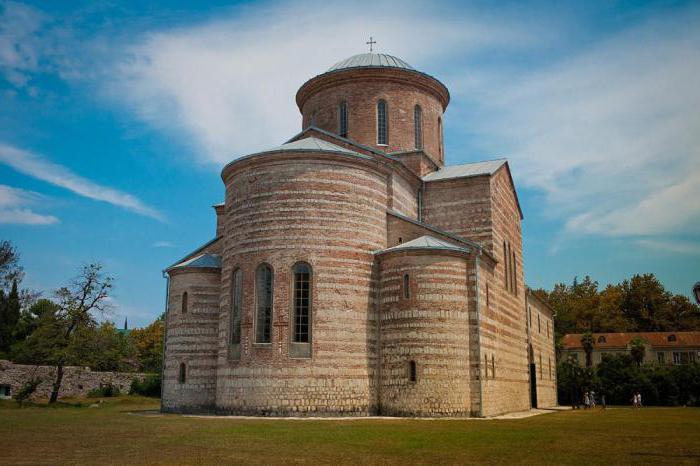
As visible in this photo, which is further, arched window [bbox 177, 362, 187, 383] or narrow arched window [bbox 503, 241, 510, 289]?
narrow arched window [bbox 503, 241, 510, 289]

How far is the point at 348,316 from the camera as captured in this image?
858 inches

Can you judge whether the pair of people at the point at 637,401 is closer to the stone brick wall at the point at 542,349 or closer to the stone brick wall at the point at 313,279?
the stone brick wall at the point at 542,349

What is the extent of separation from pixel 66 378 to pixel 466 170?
26013 millimetres

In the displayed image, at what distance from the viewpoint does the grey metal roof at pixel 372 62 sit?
2947 centimetres

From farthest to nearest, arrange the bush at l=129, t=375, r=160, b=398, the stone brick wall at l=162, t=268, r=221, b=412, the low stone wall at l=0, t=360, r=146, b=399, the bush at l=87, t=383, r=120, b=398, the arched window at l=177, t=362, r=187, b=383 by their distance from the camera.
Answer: the bush at l=129, t=375, r=160, b=398, the bush at l=87, t=383, r=120, b=398, the low stone wall at l=0, t=360, r=146, b=399, the arched window at l=177, t=362, r=187, b=383, the stone brick wall at l=162, t=268, r=221, b=412

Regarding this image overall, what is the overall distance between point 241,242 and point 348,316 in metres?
4.58

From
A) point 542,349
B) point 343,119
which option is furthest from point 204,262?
point 542,349

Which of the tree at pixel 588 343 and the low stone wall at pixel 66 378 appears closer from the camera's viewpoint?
the low stone wall at pixel 66 378

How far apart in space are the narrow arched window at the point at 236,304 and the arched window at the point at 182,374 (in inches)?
130

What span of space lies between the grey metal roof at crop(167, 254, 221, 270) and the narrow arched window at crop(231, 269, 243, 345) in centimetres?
232

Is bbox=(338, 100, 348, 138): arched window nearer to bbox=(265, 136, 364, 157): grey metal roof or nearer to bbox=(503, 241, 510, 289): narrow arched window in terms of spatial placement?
bbox=(265, 136, 364, 157): grey metal roof

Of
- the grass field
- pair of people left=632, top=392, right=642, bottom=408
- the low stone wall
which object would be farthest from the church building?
pair of people left=632, top=392, right=642, bottom=408

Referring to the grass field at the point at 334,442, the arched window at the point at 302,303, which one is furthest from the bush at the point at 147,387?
the arched window at the point at 302,303

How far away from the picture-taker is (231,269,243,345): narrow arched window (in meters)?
22.5
